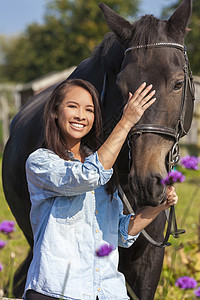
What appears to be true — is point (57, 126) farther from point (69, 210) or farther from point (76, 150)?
point (69, 210)

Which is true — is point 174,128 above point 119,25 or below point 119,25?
below

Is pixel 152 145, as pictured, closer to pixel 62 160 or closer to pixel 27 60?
pixel 62 160

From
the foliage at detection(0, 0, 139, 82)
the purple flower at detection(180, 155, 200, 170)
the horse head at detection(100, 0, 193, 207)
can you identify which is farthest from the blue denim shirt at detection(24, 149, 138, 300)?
the foliage at detection(0, 0, 139, 82)

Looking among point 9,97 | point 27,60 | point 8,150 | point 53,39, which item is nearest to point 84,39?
point 53,39

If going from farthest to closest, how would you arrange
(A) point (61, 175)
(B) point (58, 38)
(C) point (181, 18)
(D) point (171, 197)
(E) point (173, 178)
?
(B) point (58, 38) → (C) point (181, 18) → (D) point (171, 197) → (A) point (61, 175) → (E) point (173, 178)

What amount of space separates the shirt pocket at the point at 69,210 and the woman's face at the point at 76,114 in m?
0.32

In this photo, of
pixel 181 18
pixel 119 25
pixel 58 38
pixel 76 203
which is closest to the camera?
pixel 76 203

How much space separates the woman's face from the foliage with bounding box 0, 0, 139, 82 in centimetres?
3546

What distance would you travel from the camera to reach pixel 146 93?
2105 mm

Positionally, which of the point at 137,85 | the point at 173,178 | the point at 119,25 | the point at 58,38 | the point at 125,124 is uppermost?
the point at 58,38

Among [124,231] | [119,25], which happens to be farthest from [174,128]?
[119,25]

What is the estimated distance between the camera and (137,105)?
6.70ft

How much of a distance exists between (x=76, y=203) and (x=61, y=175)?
0.20m

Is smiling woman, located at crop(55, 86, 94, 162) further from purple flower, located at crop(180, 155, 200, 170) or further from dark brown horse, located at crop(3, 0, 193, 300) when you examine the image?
purple flower, located at crop(180, 155, 200, 170)
